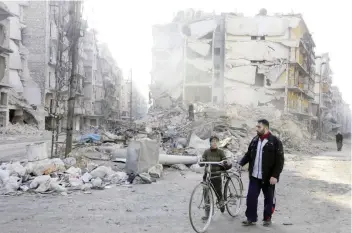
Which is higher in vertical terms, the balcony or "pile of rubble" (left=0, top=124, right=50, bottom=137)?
the balcony

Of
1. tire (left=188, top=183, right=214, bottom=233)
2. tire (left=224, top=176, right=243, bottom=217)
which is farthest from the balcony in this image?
tire (left=188, top=183, right=214, bottom=233)

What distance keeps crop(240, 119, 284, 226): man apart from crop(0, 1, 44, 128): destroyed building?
3468 cm

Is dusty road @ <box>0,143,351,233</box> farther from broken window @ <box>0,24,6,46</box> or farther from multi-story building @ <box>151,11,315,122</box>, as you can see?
multi-story building @ <box>151,11,315,122</box>

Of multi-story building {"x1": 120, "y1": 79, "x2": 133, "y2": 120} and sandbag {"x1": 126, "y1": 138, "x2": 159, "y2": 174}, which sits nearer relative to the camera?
sandbag {"x1": 126, "y1": 138, "x2": 159, "y2": 174}

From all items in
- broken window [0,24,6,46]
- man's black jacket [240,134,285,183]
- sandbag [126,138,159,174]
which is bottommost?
sandbag [126,138,159,174]

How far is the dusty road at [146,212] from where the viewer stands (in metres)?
6.08

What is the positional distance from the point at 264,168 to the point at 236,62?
126 feet

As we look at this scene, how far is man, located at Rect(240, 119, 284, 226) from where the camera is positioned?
6.19 meters

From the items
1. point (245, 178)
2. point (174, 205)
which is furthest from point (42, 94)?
point (174, 205)

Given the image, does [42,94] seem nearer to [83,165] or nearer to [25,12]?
[25,12]

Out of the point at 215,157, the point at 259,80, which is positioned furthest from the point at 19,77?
the point at 215,157

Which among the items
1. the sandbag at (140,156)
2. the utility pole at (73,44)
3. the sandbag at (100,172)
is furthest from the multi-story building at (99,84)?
the sandbag at (100,172)

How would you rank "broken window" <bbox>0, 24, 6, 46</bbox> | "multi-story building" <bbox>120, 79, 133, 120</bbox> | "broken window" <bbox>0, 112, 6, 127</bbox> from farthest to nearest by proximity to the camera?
"multi-story building" <bbox>120, 79, 133, 120</bbox>, "broken window" <bbox>0, 24, 6, 46</bbox>, "broken window" <bbox>0, 112, 6, 127</bbox>

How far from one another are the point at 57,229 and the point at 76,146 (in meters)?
11.7
